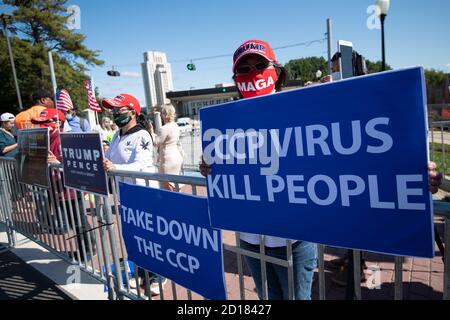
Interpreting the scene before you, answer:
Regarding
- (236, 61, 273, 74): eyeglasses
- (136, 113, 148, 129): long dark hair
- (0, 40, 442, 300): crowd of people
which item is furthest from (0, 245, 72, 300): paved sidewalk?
(236, 61, 273, 74): eyeglasses

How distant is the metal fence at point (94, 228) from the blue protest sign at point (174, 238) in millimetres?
106

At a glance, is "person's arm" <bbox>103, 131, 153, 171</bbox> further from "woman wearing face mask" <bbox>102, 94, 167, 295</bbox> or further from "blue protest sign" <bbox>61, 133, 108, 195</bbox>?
"blue protest sign" <bbox>61, 133, 108, 195</bbox>

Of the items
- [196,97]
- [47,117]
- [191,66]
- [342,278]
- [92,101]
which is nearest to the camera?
[342,278]

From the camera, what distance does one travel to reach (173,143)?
5.54m

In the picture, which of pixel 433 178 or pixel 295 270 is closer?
pixel 433 178

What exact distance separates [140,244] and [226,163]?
3.68 feet

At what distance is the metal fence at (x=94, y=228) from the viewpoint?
1.63 m

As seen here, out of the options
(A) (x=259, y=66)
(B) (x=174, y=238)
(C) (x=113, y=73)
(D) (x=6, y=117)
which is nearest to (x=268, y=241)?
(B) (x=174, y=238)

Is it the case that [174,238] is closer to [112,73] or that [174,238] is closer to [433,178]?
[433,178]

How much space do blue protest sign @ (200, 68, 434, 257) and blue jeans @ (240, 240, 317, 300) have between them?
0.98ft

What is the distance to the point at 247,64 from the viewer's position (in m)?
1.88

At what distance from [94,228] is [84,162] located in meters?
0.63

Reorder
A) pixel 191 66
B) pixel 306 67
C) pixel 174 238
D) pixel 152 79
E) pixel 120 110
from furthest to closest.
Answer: pixel 152 79 → pixel 306 67 → pixel 191 66 → pixel 120 110 → pixel 174 238
